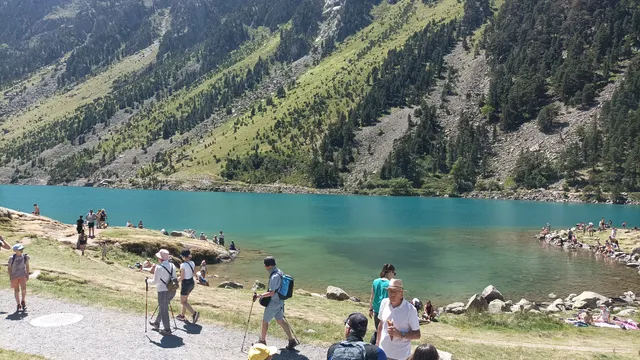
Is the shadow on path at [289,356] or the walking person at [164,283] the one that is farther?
the walking person at [164,283]

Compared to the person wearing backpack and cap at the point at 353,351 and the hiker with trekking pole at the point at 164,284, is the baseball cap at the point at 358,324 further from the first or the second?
the hiker with trekking pole at the point at 164,284

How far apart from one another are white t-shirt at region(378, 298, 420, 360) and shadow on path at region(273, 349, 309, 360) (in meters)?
4.86

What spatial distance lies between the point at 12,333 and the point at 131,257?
74.3 feet

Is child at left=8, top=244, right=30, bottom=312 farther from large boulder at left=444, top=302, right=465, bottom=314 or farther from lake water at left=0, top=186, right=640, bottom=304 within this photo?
large boulder at left=444, top=302, right=465, bottom=314

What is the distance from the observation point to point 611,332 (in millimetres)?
20531

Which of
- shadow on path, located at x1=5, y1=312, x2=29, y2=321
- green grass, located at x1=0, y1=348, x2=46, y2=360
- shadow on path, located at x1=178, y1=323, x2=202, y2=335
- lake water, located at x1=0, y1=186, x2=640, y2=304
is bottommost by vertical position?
lake water, located at x1=0, y1=186, x2=640, y2=304

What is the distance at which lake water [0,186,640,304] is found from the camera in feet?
120

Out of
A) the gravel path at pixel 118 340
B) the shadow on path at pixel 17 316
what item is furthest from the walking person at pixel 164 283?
the shadow on path at pixel 17 316

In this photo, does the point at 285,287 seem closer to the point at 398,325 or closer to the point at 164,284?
the point at 164,284

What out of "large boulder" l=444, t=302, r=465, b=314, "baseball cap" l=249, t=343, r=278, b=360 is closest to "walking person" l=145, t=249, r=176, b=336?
"baseball cap" l=249, t=343, r=278, b=360

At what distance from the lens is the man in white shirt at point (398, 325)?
8.17 meters

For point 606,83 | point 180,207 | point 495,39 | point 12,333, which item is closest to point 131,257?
point 12,333

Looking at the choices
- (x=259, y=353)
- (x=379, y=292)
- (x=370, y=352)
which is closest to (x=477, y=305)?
(x=379, y=292)

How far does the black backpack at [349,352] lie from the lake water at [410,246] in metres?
26.2
